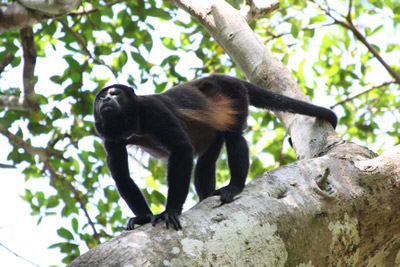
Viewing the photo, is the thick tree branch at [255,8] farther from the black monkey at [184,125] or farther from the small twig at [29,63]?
the small twig at [29,63]

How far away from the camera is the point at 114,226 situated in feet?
20.8

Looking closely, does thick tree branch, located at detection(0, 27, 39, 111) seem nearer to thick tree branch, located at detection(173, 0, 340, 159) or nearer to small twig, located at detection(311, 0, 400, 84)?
thick tree branch, located at detection(173, 0, 340, 159)

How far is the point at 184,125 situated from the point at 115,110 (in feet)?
1.96

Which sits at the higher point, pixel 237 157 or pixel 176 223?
pixel 176 223

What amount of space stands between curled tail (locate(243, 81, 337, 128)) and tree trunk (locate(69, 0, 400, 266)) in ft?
1.51

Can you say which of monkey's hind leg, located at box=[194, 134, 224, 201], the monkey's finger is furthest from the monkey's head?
the monkey's finger

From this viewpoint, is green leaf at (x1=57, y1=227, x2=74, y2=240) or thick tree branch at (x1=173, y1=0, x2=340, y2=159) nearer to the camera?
thick tree branch at (x1=173, y1=0, x2=340, y2=159)

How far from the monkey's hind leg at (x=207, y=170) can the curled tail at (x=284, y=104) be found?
18.9 inches

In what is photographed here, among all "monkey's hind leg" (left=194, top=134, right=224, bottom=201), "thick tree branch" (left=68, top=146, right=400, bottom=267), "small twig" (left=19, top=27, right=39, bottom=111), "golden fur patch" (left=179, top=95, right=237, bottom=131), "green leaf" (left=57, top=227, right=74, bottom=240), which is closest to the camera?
"thick tree branch" (left=68, top=146, right=400, bottom=267)

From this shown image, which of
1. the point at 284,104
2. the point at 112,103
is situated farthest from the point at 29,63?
the point at 284,104

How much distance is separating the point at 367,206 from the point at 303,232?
50cm

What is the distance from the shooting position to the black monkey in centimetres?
349

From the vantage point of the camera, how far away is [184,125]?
4094 millimetres

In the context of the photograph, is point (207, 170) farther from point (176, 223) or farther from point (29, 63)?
point (176, 223)
